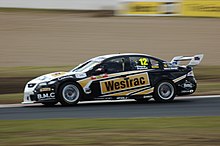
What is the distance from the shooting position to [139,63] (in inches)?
687

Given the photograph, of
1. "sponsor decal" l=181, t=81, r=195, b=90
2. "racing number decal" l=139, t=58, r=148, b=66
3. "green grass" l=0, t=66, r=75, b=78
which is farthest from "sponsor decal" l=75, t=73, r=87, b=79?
"green grass" l=0, t=66, r=75, b=78

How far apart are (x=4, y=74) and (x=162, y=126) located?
1413 cm

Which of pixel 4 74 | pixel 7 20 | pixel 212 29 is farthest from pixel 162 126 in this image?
pixel 7 20

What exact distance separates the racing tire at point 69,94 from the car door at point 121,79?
0.46 m

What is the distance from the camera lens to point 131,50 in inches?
1281

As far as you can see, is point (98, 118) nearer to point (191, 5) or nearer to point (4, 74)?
point (4, 74)

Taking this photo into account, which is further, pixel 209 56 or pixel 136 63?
pixel 209 56

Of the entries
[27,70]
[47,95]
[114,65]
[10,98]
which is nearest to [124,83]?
[114,65]

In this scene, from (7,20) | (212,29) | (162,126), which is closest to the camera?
(162,126)

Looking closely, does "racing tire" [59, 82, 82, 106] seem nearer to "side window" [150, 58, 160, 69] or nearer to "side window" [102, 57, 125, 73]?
"side window" [102, 57, 125, 73]

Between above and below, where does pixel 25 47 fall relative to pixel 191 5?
below

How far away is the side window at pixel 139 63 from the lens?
57.0ft

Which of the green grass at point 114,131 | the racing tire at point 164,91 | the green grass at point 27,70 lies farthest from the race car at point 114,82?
the green grass at point 27,70

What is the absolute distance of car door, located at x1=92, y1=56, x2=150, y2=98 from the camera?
17.1 m
